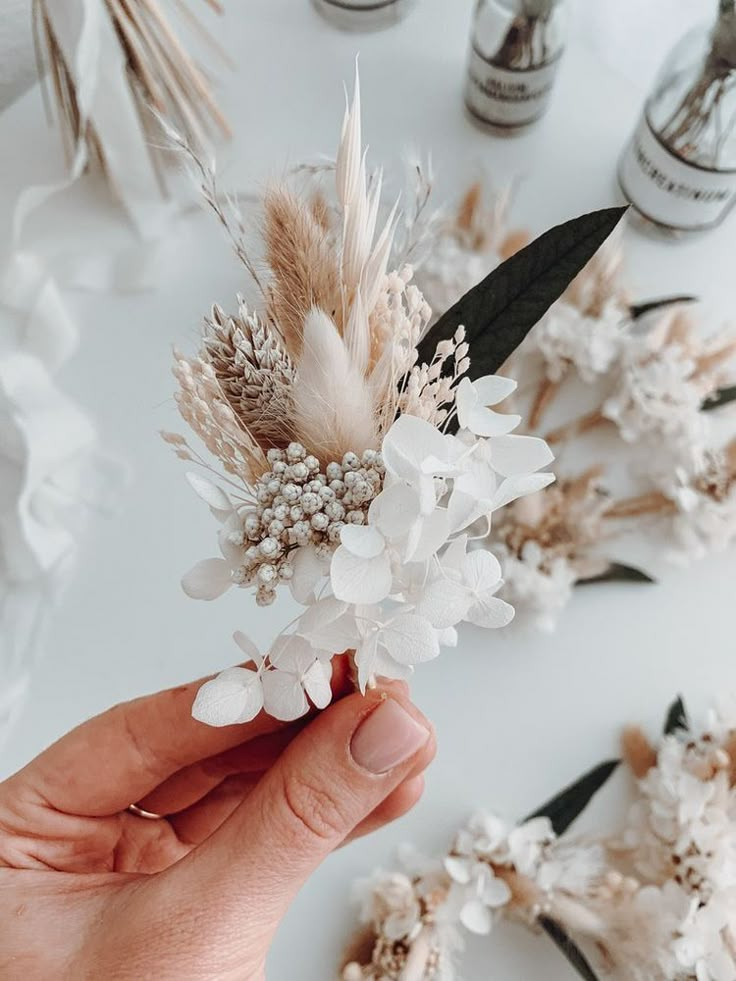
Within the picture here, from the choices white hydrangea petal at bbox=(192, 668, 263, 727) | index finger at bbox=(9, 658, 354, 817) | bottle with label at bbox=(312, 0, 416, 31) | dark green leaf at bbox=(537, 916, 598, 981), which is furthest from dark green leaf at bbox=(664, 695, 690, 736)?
bottle with label at bbox=(312, 0, 416, 31)

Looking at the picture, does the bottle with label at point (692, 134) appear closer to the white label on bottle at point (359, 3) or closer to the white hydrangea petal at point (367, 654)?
the white label on bottle at point (359, 3)

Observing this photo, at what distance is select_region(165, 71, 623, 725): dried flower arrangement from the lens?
0.30m

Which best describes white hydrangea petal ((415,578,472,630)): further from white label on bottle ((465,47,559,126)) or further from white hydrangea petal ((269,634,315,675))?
white label on bottle ((465,47,559,126))

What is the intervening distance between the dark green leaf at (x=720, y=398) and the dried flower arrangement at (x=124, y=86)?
409mm

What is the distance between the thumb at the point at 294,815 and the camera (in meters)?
0.39

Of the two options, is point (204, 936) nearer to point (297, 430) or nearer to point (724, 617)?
point (297, 430)

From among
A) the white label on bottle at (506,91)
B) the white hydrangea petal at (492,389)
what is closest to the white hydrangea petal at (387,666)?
the white hydrangea petal at (492,389)

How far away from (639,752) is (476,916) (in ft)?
0.50

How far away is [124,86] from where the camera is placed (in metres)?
0.58

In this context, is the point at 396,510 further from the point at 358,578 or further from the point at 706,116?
the point at 706,116

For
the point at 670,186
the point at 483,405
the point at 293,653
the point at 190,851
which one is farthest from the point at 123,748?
the point at 670,186

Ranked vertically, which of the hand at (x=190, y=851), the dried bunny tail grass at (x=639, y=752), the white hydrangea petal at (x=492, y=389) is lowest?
the dried bunny tail grass at (x=639, y=752)

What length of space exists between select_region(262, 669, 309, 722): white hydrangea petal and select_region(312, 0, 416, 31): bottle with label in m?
0.58

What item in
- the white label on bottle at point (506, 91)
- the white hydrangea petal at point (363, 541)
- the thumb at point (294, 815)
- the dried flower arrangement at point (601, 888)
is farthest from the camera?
the white label on bottle at point (506, 91)
